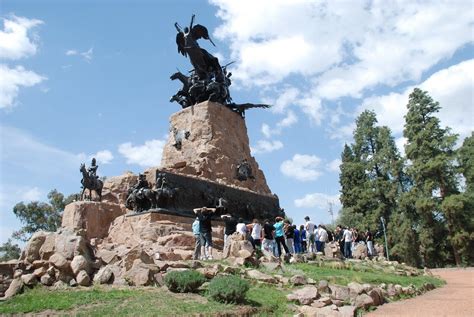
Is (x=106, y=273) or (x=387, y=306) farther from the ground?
(x=106, y=273)

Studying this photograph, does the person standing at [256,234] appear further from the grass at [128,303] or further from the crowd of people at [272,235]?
the grass at [128,303]

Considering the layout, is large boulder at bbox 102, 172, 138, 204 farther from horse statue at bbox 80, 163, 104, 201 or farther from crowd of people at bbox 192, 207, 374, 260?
crowd of people at bbox 192, 207, 374, 260

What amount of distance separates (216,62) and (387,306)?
63.2ft

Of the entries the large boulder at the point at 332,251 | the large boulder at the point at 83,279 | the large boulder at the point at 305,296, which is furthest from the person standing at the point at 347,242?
the large boulder at the point at 83,279

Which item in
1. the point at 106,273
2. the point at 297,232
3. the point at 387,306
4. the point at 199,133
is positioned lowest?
the point at 387,306

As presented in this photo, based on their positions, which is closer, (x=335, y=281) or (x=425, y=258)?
(x=335, y=281)

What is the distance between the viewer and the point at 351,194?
146 ft

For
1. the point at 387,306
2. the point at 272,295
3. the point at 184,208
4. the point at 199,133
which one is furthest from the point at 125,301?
the point at 199,133

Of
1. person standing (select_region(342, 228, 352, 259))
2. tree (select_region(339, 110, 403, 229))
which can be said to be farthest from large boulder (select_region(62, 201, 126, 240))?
tree (select_region(339, 110, 403, 229))

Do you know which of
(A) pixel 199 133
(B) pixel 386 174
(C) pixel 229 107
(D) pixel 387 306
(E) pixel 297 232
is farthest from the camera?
(B) pixel 386 174

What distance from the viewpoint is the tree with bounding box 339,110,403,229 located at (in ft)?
136

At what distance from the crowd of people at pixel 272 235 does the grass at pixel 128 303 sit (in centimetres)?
404

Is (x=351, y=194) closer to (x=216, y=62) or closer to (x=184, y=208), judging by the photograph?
(x=216, y=62)

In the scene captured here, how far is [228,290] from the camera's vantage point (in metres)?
8.45
